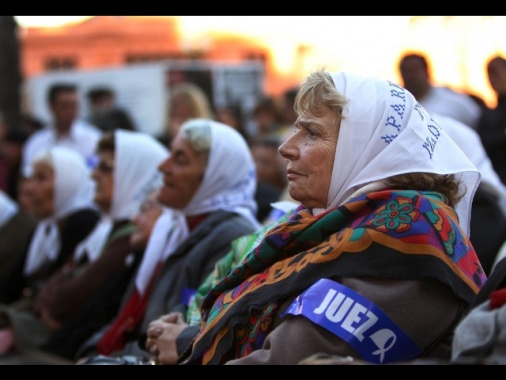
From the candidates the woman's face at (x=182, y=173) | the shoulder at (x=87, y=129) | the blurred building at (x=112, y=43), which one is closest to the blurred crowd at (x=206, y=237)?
the woman's face at (x=182, y=173)

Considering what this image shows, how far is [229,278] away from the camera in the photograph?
12.1ft

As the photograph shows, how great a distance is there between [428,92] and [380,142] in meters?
4.02

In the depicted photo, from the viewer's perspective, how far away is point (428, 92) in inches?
291

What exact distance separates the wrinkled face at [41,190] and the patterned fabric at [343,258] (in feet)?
13.1

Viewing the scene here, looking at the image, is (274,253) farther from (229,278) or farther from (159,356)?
(159,356)

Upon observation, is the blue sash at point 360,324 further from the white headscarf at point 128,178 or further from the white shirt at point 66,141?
the white shirt at point 66,141

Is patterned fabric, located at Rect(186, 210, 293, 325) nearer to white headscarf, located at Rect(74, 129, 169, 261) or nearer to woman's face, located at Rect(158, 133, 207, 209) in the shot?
woman's face, located at Rect(158, 133, 207, 209)

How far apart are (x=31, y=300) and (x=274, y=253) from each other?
3.64 m

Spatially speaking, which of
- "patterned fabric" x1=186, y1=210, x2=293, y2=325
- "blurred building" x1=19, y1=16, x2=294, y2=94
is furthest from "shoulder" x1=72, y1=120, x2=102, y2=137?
"blurred building" x1=19, y1=16, x2=294, y2=94

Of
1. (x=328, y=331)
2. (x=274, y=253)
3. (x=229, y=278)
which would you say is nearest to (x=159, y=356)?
(x=229, y=278)

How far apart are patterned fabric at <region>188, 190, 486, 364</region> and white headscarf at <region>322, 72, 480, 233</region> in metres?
0.13

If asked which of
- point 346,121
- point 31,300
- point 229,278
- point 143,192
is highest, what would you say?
point 346,121

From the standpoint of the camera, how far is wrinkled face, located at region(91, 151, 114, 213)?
21.4 ft

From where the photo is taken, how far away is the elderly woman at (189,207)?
511 centimetres
